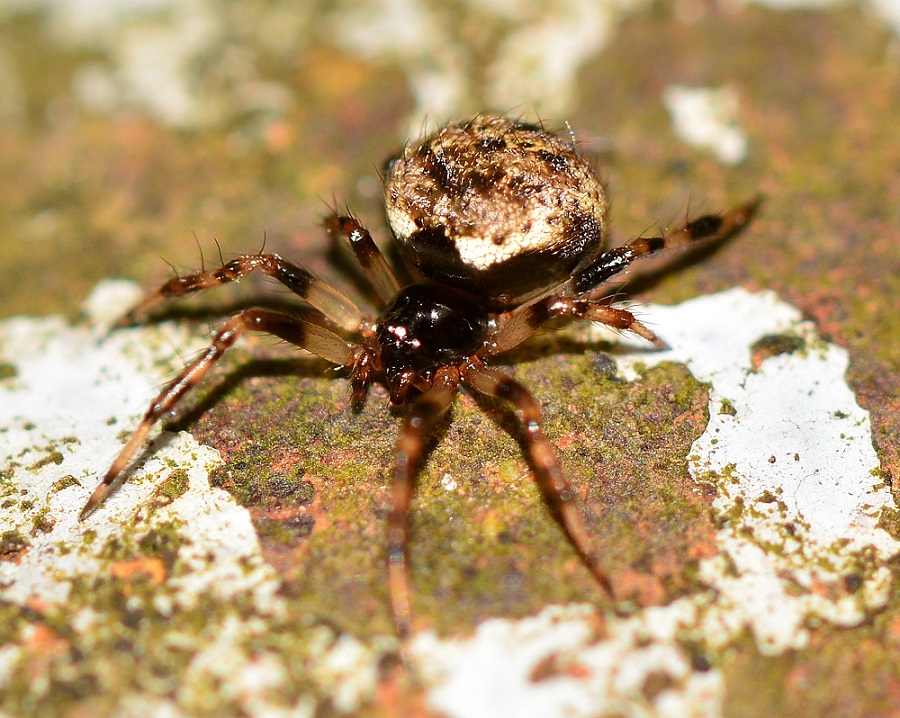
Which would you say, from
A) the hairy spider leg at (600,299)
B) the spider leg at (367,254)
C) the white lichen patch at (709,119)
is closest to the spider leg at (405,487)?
the hairy spider leg at (600,299)

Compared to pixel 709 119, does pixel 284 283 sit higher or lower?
lower

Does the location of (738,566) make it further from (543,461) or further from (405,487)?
(405,487)

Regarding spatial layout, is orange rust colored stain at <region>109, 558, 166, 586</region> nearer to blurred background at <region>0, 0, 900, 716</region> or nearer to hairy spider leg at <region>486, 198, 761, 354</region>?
blurred background at <region>0, 0, 900, 716</region>

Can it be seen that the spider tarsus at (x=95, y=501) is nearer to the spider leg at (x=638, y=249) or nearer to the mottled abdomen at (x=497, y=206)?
the mottled abdomen at (x=497, y=206)

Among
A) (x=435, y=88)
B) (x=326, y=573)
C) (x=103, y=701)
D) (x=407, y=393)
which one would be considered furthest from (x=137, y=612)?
(x=435, y=88)

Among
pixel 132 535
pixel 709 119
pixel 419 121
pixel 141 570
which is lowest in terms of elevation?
pixel 141 570

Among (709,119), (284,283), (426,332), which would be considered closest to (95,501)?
(284,283)

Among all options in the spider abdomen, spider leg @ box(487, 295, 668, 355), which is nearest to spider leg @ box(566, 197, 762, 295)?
spider leg @ box(487, 295, 668, 355)
